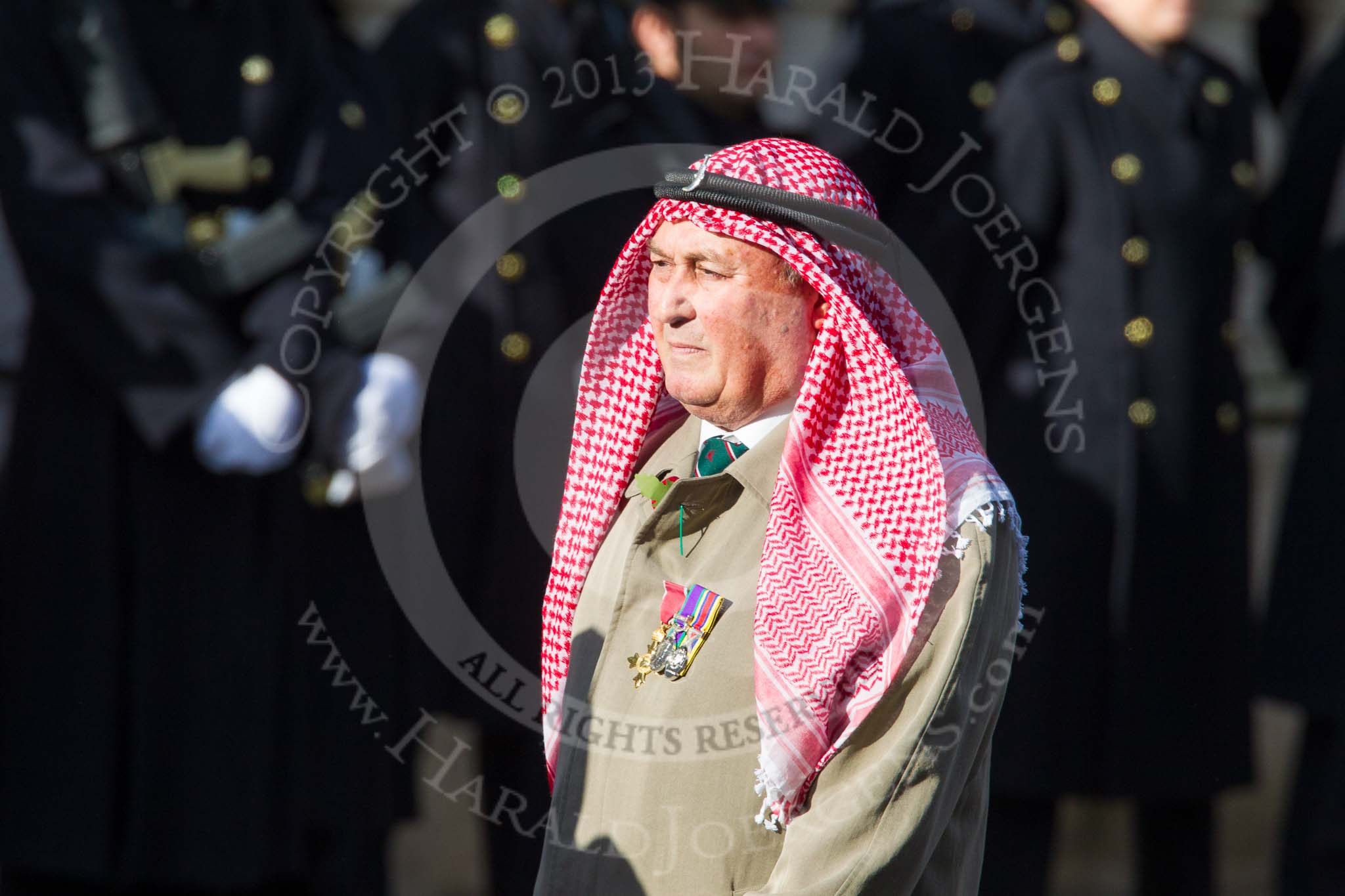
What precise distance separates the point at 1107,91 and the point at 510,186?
4.91ft

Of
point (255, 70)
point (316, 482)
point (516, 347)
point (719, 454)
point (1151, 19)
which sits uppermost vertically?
point (1151, 19)

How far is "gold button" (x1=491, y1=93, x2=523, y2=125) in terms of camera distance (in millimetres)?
4449

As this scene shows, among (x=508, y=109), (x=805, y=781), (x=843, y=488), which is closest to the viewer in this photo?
(x=805, y=781)

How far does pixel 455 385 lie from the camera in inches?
180

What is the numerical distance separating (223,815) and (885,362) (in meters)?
2.58

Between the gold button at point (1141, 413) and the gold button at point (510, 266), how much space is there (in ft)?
5.03

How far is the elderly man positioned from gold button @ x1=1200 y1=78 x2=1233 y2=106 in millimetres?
2519

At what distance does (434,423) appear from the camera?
4.57 metres

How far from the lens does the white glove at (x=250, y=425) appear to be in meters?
4.30

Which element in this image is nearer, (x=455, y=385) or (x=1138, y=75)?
(x=455, y=385)

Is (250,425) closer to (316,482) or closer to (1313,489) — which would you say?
(316,482)

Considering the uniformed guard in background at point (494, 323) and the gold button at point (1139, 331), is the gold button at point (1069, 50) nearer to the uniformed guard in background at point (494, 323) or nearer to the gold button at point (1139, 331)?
the gold button at point (1139, 331)

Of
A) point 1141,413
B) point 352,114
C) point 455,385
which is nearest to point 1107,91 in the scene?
point 1141,413

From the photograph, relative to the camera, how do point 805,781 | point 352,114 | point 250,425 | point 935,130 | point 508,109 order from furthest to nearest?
point 352,114, point 935,130, point 508,109, point 250,425, point 805,781
